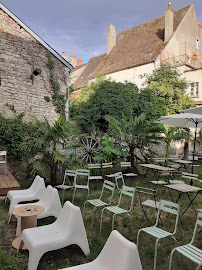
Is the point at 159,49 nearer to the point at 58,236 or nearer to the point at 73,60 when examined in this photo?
the point at 58,236

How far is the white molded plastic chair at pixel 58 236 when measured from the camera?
3.37 m

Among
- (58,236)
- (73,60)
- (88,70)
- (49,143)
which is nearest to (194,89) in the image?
(49,143)

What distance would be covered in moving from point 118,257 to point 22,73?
1060cm

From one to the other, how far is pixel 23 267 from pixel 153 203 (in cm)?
282

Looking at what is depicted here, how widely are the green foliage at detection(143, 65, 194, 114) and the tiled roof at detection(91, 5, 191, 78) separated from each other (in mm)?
2960

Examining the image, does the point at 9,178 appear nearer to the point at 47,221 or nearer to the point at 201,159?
the point at 47,221

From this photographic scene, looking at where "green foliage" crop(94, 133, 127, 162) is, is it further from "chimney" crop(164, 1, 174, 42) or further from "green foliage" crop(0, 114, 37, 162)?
"chimney" crop(164, 1, 174, 42)

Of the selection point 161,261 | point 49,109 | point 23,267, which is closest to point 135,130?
point 49,109

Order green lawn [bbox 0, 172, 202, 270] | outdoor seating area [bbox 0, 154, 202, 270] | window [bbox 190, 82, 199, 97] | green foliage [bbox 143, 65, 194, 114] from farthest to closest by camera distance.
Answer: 1. window [bbox 190, 82, 199, 97]
2. green foliage [bbox 143, 65, 194, 114]
3. green lawn [bbox 0, 172, 202, 270]
4. outdoor seating area [bbox 0, 154, 202, 270]

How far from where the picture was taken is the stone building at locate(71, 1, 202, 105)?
20109 mm

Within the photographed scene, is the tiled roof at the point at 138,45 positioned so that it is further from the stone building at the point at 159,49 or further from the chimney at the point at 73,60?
the chimney at the point at 73,60

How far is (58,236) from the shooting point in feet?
12.2

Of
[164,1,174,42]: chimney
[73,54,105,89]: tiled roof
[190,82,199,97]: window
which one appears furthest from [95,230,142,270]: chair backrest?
[73,54,105,89]: tiled roof

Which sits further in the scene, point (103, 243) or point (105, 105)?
point (105, 105)
